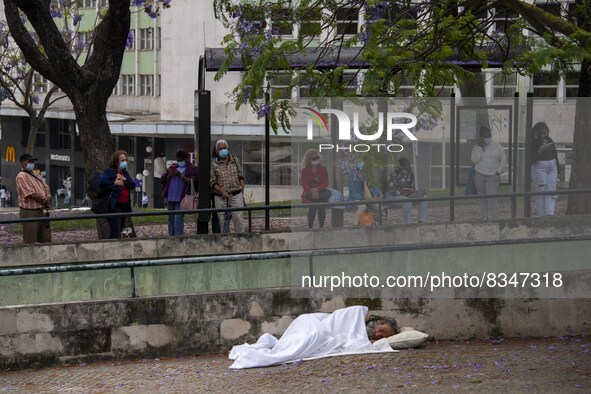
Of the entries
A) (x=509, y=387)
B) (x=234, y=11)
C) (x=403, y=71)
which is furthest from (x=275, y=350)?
(x=234, y=11)

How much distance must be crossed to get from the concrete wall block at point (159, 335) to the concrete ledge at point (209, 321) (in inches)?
0.4

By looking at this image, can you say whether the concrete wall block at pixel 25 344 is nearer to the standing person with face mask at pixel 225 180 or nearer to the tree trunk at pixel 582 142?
the standing person with face mask at pixel 225 180

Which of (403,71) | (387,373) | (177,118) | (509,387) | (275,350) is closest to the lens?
(509,387)

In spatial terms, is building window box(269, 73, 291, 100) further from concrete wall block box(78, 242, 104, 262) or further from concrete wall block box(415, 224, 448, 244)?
concrete wall block box(78, 242, 104, 262)

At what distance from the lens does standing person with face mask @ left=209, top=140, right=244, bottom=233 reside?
19562mm

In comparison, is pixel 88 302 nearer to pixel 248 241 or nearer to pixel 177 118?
pixel 248 241

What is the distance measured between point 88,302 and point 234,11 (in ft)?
18.9

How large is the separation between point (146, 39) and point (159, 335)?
53932 millimetres

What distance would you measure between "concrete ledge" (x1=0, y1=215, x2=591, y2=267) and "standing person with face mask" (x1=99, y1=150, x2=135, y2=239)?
3.52 feet

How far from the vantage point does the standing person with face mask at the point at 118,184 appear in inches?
755

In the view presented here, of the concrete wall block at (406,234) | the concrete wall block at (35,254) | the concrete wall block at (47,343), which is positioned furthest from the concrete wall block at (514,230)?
the concrete wall block at (47,343)

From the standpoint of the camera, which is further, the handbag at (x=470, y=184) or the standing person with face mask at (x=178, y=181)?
the standing person with face mask at (x=178, y=181)

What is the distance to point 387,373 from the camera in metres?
11.9

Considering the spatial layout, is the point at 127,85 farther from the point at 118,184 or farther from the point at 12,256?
the point at 12,256
